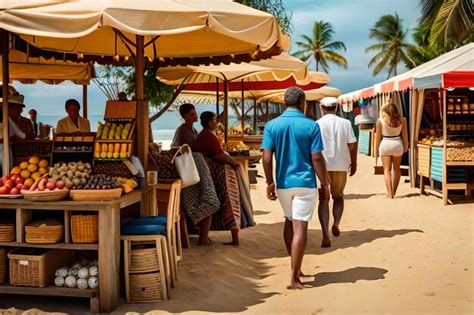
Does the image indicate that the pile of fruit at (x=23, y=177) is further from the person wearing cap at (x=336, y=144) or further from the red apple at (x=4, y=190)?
the person wearing cap at (x=336, y=144)

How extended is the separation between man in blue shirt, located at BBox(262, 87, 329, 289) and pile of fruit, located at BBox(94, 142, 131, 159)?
1.33 metres

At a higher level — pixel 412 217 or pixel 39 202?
pixel 39 202

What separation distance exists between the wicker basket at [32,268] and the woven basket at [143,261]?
67 cm

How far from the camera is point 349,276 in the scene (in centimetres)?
605

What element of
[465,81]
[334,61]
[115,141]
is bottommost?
[115,141]

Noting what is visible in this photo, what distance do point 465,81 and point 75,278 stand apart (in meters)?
7.21

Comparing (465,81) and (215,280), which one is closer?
(215,280)

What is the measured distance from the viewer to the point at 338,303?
16.8ft

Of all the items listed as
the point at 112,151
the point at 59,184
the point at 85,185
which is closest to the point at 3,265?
the point at 59,184

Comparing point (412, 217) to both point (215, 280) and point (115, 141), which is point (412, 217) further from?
point (115, 141)

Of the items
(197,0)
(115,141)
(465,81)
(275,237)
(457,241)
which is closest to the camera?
(197,0)

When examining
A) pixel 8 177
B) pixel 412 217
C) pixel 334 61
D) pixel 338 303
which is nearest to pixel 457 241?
pixel 412 217

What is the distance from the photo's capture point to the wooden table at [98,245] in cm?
492

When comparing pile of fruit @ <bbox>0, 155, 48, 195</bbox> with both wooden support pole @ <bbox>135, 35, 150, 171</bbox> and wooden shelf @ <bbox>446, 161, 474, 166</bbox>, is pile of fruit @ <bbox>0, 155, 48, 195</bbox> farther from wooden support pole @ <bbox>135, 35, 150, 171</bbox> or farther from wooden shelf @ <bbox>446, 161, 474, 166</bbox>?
wooden shelf @ <bbox>446, 161, 474, 166</bbox>
